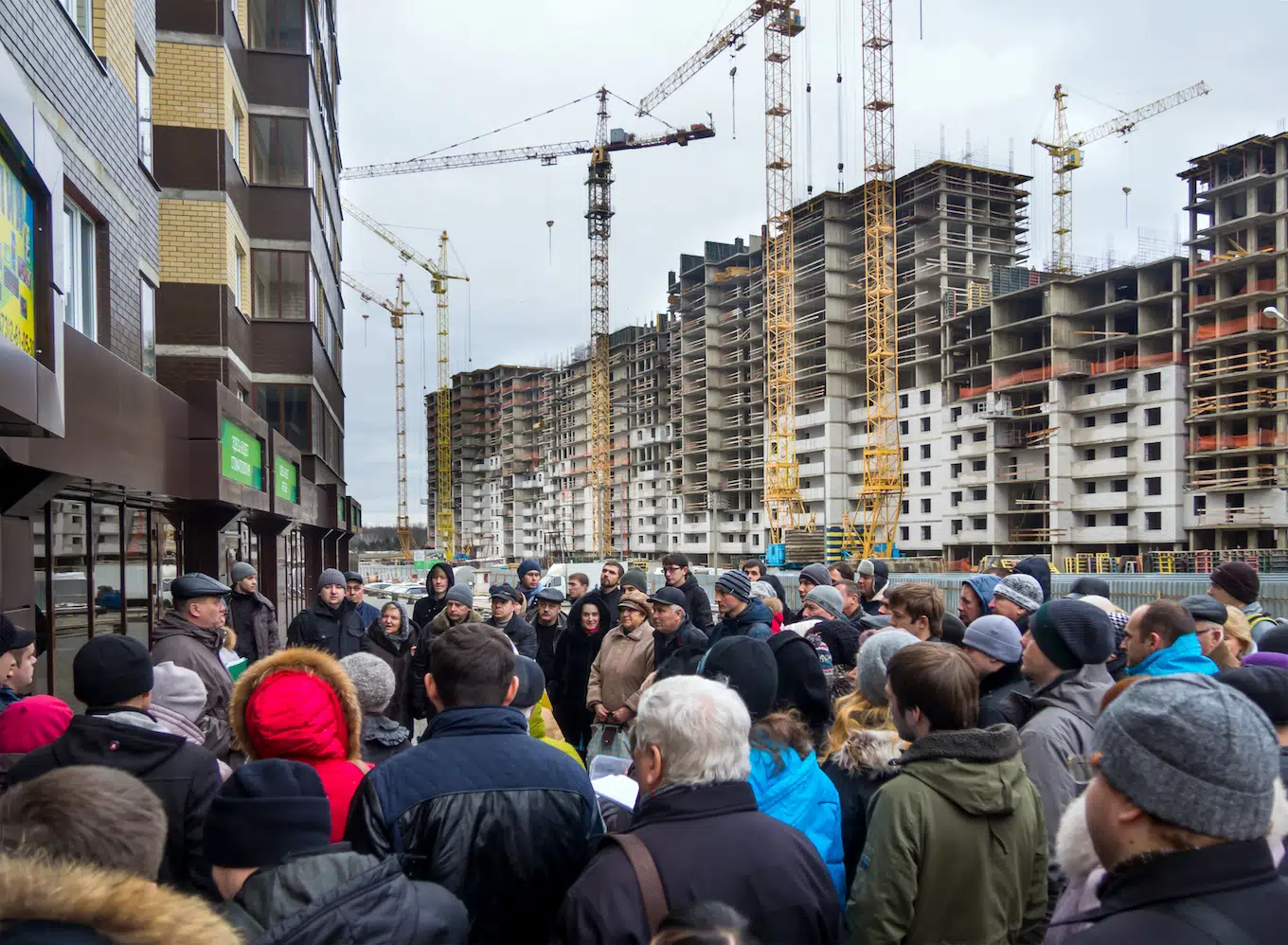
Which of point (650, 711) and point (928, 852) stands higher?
point (650, 711)

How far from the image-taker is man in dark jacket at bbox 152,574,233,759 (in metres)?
5.66

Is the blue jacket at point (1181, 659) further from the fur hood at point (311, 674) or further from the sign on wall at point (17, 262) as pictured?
the sign on wall at point (17, 262)

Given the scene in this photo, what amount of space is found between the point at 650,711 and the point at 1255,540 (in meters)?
60.7

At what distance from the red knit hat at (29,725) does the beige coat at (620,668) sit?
13.1ft

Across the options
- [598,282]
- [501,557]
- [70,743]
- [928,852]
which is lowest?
[501,557]

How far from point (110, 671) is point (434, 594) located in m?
6.32

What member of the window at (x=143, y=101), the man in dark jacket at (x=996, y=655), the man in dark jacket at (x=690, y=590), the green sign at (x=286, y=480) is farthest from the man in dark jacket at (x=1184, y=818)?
the green sign at (x=286, y=480)

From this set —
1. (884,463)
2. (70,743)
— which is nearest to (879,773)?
(70,743)

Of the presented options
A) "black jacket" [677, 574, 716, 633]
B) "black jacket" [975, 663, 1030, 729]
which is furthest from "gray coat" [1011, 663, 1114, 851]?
"black jacket" [677, 574, 716, 633]

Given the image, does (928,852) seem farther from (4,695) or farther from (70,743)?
(4,695)

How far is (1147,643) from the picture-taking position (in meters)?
4.61

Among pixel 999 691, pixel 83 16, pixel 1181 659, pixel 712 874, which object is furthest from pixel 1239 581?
pixel 83 16

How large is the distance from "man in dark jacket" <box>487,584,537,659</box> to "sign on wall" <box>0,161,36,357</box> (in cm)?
384

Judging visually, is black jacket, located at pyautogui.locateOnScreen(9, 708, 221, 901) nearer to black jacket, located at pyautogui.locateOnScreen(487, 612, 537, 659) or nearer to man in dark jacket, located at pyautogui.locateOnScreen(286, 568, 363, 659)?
black jacket, located at pyautogui.locateOnScreen(487, 612, 537, 659)
